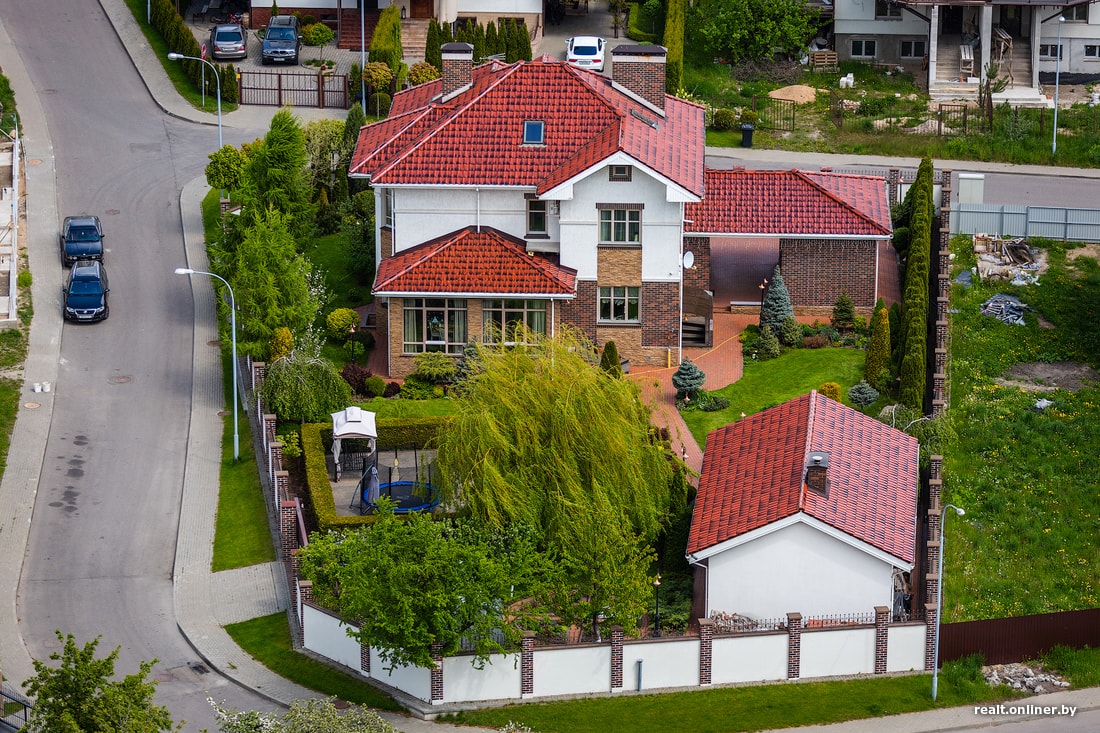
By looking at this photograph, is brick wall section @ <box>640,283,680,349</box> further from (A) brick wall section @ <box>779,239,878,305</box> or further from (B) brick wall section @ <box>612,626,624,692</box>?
(B) brick wall section @ <box>612,626,624,692</box>

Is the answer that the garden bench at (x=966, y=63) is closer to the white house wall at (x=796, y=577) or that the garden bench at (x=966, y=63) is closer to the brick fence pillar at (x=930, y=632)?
the white house wall at (x=796, y=577)

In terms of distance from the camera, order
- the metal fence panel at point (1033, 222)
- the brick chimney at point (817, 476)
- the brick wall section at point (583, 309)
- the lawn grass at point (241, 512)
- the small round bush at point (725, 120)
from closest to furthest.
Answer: the brick chimney at point (817, 476) < the lawn grass at point (241, 512) < the brick wall section at point (583, 309) < the metal fence panel at point (1033, 222) < the small round bush at point (725, 120)

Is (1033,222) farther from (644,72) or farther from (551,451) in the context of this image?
(551,451)

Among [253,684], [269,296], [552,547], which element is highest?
[269,296]

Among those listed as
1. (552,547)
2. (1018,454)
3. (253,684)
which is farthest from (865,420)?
(253,684)

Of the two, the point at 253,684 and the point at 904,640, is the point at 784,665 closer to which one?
the point at 904,640

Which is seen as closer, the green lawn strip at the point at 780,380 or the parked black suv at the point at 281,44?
the green lawn strip at the point at 780,380

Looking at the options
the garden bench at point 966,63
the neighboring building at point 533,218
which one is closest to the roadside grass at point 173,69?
the neighboring building at point 533,218
